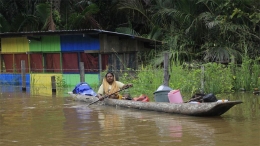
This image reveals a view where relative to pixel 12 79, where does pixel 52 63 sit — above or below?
above

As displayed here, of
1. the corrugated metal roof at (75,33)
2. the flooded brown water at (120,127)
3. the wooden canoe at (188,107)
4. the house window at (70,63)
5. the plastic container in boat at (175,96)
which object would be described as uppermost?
the corrugated metal roof at (75,33)

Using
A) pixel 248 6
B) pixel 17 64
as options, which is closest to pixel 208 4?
pixel 248 6

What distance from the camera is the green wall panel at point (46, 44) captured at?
72.4 feet

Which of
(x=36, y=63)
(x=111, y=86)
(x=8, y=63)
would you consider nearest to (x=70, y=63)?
(x=36, y=63)

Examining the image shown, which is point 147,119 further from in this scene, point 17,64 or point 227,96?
point 17,64

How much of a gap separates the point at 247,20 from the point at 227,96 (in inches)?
258

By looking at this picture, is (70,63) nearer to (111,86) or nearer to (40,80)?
(40,80)

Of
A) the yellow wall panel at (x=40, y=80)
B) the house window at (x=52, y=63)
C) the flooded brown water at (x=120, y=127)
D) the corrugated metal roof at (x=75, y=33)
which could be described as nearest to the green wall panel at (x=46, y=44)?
the house window at (x=52, y=63)

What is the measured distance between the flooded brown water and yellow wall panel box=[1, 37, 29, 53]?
31.3ft

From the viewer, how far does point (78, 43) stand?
21188 millimetres

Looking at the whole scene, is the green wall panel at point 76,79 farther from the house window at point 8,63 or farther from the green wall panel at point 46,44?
the house window at point 8,63

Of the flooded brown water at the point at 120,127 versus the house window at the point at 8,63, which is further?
the house window at the point at 8,63

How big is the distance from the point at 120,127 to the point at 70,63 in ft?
39.7

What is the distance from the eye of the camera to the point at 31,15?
26.9m
